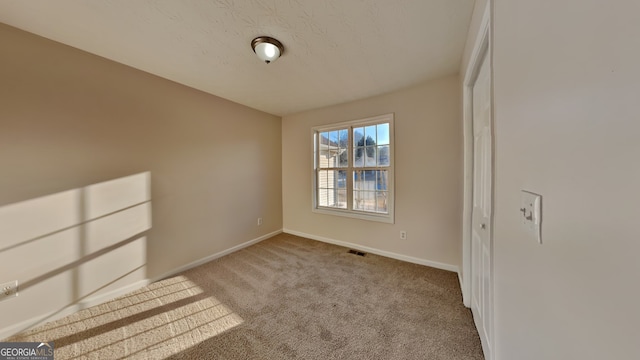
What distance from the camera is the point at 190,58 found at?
6.50 ft

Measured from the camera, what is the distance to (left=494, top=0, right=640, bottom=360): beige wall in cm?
31

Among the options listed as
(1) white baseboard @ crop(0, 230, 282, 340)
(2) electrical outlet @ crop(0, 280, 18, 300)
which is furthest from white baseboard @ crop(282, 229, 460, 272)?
(2) electrical outlet @ crop(0, 280, 18, 300)

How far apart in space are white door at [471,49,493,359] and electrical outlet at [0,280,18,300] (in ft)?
11.4

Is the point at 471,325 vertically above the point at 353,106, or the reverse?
the point at 353,106

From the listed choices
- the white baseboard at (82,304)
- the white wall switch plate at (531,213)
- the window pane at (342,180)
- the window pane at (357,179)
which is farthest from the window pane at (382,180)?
the white baseboard at (82,304)

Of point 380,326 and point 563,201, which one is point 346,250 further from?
point 563,201

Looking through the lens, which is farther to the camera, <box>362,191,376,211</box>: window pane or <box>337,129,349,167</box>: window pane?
<box>337,129,349,167</box>: window pane

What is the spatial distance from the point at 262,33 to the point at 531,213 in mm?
2027

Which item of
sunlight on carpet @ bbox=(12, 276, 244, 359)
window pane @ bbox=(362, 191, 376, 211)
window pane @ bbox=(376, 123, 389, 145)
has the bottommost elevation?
sunlight on carpet @ bbox=(12, 276, 244, 359)

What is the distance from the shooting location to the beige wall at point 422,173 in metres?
2.44

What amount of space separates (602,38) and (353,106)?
2.97 m

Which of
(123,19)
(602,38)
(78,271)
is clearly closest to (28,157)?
(78,271)

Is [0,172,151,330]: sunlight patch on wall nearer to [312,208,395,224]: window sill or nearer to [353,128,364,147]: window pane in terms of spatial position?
[312,208,395,224]: window sill

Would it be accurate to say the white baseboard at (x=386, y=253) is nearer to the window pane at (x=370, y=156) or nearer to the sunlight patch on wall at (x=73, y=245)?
the window pane at (x=370, y=156)
